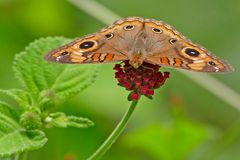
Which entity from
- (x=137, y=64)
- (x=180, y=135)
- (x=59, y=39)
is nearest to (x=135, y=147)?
(x=180, y=135)

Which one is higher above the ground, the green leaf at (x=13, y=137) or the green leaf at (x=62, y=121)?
the green leaf at (x=62, y=121)

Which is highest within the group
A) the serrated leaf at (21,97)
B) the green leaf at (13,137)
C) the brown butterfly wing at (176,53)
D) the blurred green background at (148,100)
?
the blurred green background at (148,100)

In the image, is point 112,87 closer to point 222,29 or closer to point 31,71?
point 222,29

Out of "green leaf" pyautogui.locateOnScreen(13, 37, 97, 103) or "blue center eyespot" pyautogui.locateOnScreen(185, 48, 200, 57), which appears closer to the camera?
"blue center eyespot" pyautogui.locateOnScreen(185, 48, 200, 57)

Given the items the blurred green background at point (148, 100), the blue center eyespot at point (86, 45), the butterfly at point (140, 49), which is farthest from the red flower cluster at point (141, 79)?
the blurred green background at point (148, 100)

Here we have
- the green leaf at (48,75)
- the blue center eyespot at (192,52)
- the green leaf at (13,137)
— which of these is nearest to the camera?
the green leaf at (13,137)

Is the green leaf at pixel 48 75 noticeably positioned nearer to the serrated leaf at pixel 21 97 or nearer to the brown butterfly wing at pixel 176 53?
the serrated leaf at pixel 21 97

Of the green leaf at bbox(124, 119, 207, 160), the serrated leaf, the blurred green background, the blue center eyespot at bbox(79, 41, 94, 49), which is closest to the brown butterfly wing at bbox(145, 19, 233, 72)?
the blue center eyespot at bbox(79, 41, 94, 49)

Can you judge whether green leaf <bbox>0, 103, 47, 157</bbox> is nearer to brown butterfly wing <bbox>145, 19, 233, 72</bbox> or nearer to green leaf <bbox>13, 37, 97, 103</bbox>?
green leaf <bbox>13, 37, 97, 103</bbox>
